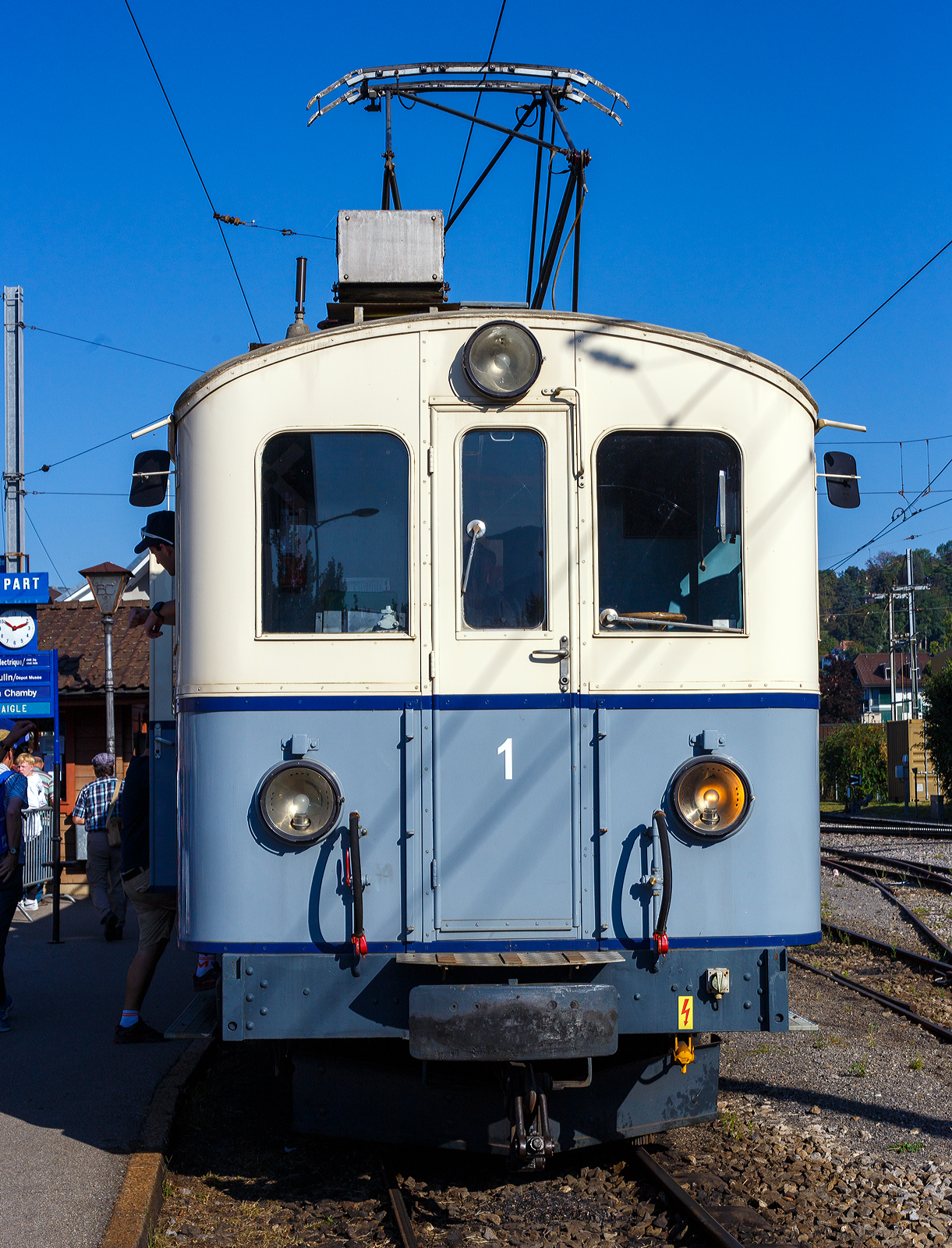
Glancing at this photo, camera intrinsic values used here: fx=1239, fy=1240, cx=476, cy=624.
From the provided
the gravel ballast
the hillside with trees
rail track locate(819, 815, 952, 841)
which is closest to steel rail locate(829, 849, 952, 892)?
rail track locate(819, 815, 952, 841)

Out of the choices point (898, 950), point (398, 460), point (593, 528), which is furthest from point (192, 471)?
point (898, 950)

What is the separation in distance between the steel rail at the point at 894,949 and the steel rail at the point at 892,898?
34cm

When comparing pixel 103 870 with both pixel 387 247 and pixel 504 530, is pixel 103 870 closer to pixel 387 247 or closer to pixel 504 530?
pixel 387 247

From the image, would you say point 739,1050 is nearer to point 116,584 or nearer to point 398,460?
point 398,460

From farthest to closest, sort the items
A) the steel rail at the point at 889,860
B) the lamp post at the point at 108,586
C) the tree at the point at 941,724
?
the tree at the point at 941,724
the steel rail at the point at 889,860
the lamp post at the point at 108,586

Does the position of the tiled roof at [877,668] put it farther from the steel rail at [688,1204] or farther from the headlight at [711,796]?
the headlight at [711,796]

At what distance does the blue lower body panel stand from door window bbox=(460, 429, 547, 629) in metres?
1.32

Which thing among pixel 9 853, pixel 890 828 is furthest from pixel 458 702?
pixel 890 828

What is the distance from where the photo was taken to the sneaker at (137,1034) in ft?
24.2

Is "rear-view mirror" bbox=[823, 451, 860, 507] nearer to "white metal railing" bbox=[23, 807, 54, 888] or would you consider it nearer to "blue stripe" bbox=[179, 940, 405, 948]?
"blue stripe" bbox=[179, 940, 405, 948]

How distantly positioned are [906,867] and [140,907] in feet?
44.9

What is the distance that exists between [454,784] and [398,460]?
4.19 feet

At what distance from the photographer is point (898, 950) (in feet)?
35.5

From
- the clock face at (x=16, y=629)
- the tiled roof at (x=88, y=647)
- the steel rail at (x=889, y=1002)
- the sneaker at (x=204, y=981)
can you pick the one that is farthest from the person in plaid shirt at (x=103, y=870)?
the steel rail at (x=889, y=1002)
